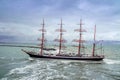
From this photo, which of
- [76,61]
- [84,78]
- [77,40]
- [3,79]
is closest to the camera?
[3,79]

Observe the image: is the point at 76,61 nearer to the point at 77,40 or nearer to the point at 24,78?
the point at 77,40

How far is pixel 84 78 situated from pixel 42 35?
180 feet

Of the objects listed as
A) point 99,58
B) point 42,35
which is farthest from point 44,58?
point 99,58

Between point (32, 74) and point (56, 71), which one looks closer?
point (32, 74)

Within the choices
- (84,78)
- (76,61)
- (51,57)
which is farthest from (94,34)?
(84,78)

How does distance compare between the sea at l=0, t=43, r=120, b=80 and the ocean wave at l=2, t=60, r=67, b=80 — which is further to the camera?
the sea at l=0, t=43, r=120, b=80

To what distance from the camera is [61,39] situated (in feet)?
315

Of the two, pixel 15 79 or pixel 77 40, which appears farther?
pixel 77 40

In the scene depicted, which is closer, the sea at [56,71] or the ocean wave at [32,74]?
the ocean wave at [32,74]

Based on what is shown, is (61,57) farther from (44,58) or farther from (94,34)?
(94,34)

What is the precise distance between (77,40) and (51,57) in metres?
16.8

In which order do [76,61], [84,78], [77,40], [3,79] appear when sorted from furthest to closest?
1. [77,40]
2. [76,61]
3. [84,78]
4. [3,79]

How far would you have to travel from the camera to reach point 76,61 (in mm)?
82125

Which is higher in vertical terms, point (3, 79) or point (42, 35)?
point (42, 35)
